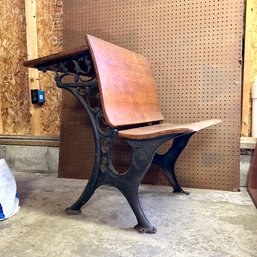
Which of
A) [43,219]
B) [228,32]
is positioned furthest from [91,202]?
[228,32]

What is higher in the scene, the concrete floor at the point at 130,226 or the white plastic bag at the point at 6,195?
the white plastic bag at the point at 6,195

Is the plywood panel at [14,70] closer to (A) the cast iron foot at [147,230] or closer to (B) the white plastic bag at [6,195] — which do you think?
(B) the white plastic bag at [6,195]

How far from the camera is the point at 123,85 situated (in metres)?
1.47

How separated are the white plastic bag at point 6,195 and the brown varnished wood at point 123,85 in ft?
2.33

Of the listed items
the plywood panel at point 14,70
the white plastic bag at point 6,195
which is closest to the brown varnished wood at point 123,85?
the white plastic bag at point 6,195

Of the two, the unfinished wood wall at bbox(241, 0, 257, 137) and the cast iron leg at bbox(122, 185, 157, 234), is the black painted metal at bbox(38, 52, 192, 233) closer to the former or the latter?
the cast iron leg at bbox(122, 185, 157, 234)

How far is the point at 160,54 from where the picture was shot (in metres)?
2.02

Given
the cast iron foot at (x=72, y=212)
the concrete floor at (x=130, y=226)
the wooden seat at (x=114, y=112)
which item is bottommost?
the concrete floor at (x=130, y=226)

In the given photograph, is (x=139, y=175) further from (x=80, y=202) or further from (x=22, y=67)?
(x=22, y=67)

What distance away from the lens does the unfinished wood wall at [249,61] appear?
1.89 m

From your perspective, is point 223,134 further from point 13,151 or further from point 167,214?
point 13,151

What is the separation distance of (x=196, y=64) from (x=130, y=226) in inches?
49.7

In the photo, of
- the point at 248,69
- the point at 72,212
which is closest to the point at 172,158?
the point at 72,212

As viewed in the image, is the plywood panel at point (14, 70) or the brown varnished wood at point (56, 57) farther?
the plywood panel at point (14, 70)
